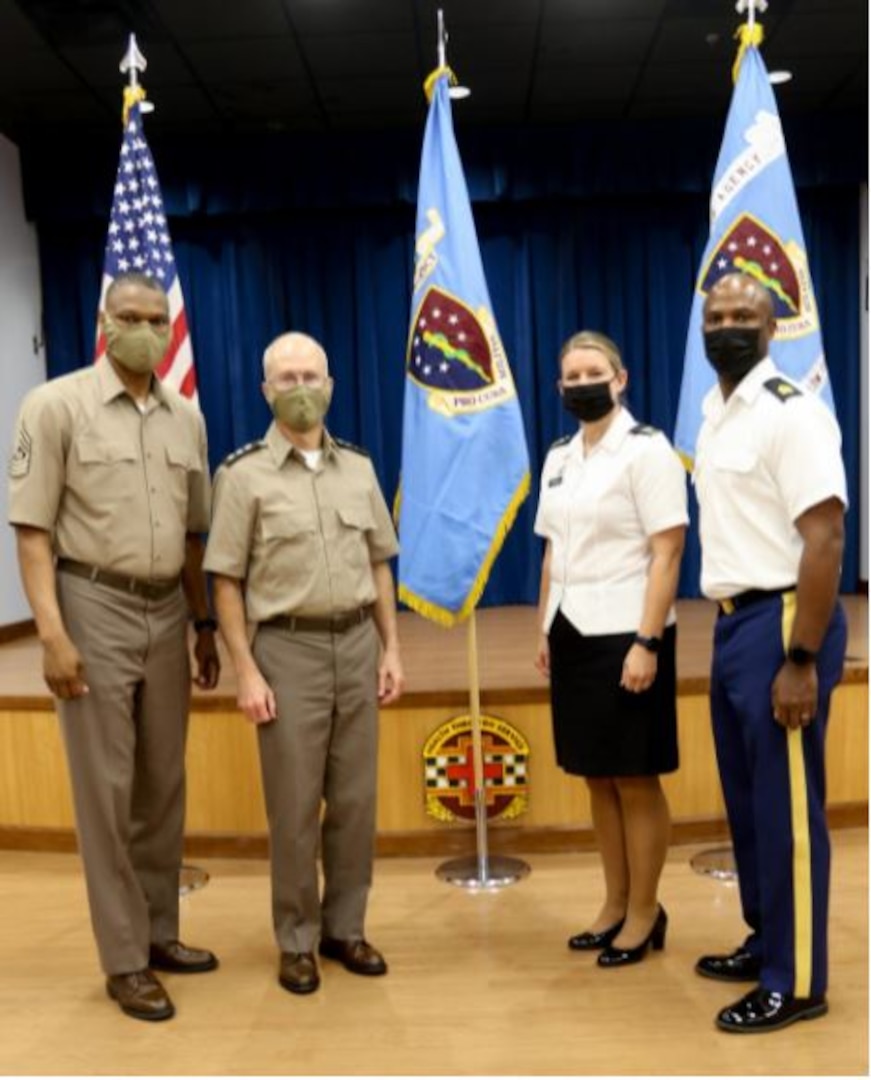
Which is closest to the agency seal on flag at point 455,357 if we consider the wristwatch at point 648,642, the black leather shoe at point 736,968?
the wristwatch at point 648,642

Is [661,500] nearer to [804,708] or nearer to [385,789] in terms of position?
[804,708]

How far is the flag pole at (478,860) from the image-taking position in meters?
3.04

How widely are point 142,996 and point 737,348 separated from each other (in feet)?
6.21

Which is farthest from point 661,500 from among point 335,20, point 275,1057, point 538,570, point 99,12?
point 538,570

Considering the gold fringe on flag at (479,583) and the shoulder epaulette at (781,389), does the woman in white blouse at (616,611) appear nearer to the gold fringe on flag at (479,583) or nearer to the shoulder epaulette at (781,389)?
the shoulder epaulette at (781,389)

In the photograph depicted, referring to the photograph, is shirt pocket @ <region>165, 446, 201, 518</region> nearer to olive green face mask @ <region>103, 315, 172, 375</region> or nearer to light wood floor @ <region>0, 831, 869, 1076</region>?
olive green face mask @ <region>103, 315, 172, 375</region>

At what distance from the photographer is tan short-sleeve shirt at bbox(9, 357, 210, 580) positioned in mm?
2145

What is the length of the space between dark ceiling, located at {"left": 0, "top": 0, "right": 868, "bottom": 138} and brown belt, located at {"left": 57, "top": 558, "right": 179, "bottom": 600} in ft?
9.98

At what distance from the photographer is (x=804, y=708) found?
194cm

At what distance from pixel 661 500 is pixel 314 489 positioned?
0.78 meters

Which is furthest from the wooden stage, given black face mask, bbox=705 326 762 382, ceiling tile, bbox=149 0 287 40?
ceiling tile, bbox=149 0 287 40

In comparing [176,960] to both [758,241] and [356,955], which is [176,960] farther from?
[758,241]

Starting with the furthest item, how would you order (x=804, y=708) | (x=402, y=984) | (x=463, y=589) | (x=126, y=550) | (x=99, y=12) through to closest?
1. (x=99, y=12)
2. (x=463, y=589)
3. (x=402, y=984)
4. (x=126, y=550)
5. (x=804, y=708)

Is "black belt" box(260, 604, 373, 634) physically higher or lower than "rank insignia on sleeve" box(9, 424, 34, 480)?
lower
